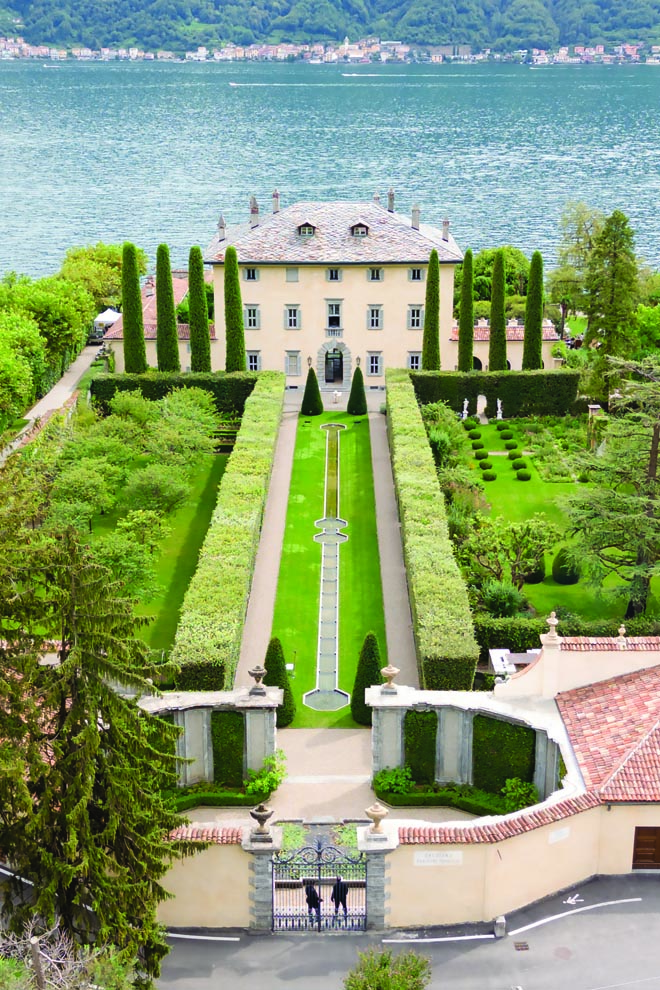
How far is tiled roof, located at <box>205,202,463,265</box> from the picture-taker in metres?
69.9

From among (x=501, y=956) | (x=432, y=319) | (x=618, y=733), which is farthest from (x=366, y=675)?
(x=432, y=319)

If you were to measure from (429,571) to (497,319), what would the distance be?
30.8m

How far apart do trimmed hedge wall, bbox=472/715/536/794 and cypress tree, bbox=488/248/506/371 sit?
3925 cm

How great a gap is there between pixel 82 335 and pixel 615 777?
55227 mm

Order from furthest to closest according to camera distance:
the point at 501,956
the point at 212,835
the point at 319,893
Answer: the point at 319,893
the point at 212,835
the point at 501,956

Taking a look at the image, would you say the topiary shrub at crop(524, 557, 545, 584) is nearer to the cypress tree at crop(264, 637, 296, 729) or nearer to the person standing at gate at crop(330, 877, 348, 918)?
the cypress tree at crop(264, 637, 296, 729)

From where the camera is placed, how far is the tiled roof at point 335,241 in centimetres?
6994

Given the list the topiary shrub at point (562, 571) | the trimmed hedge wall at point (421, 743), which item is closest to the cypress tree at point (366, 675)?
the trimmed hedge wall at point (421, 743)

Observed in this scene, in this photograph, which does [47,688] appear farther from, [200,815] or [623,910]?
[623,910]

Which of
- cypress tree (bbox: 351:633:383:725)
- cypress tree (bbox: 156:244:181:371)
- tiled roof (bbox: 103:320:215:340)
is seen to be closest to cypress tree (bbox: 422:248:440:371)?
tiled roof (bbox: 103:320:215:340)

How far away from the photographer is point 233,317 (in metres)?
69.4

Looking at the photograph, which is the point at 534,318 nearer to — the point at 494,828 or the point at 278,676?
the point at 278,676

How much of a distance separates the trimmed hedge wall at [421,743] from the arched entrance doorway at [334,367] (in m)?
41.7

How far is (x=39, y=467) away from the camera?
46.1 meters
